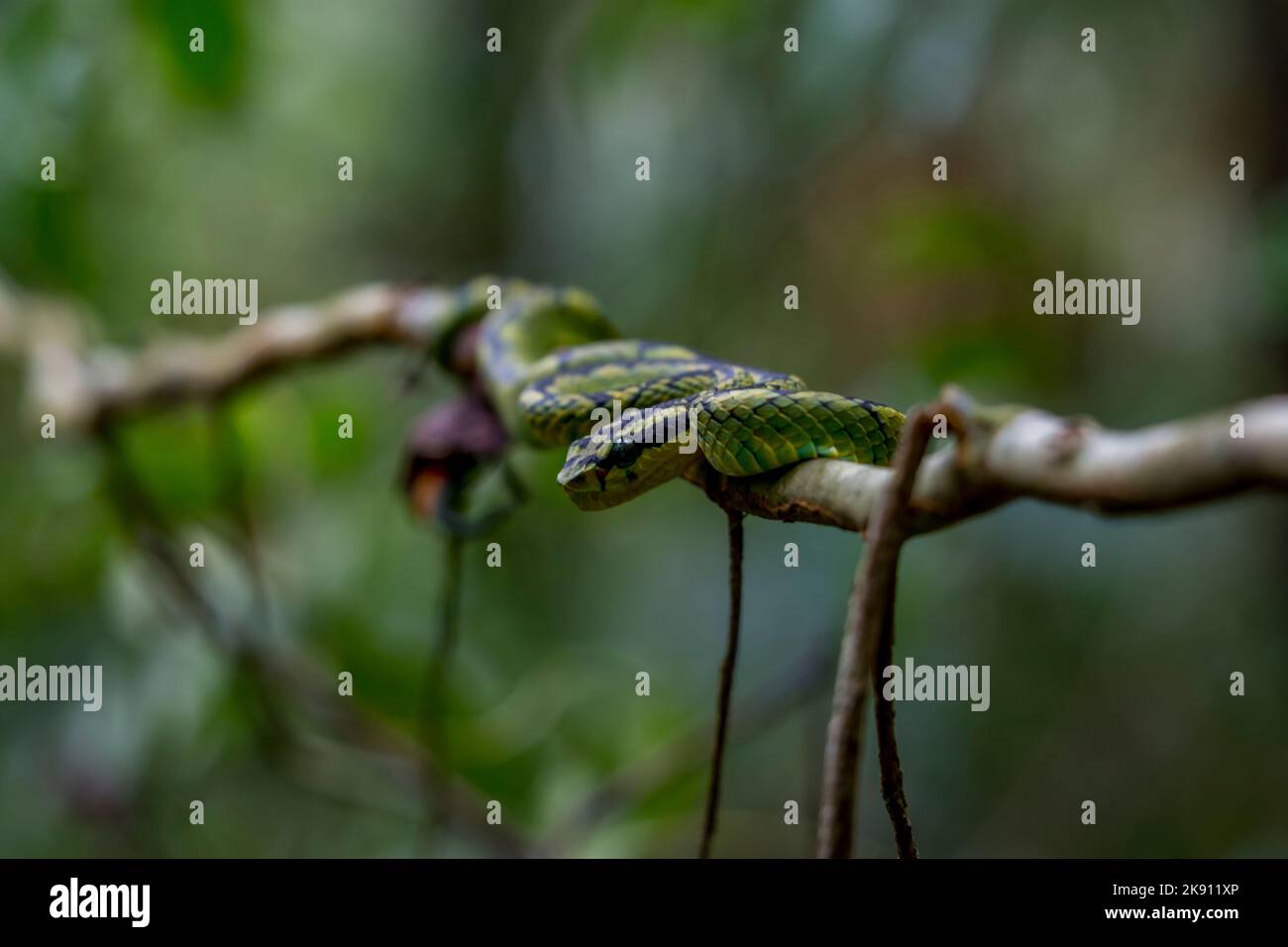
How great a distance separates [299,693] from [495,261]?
3636 millimetres

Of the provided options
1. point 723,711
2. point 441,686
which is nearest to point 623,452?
point 723,711

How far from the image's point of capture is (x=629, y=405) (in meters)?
2.02

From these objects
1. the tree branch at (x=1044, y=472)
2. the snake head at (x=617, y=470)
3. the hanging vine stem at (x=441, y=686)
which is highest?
the snake head at (x=617, y=470)

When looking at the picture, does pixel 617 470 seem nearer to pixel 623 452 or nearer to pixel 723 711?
pixel 623 452

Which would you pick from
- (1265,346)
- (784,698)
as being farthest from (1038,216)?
(784,698)

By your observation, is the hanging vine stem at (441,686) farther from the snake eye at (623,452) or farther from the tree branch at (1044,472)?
the tree branch at (1044,472)

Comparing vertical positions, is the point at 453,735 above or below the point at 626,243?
below

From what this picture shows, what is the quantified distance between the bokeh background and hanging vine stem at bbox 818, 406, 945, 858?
221 centimetres

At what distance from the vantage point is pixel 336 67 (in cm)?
782

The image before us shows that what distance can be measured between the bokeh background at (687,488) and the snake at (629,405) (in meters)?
0.50

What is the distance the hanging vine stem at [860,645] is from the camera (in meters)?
0.85

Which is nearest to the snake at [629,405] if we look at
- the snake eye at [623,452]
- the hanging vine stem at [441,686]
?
the snake eye at [623,452]
